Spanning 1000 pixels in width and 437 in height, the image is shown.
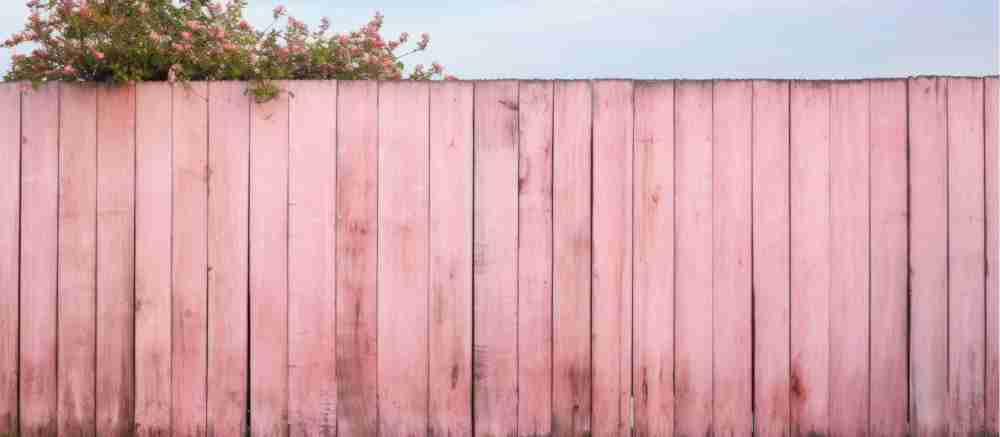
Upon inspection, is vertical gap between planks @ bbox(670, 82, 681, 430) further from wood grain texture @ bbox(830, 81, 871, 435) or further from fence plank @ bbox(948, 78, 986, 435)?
fence plank @ bbox(948, 78, 986, 435)

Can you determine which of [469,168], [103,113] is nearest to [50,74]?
[103,113]

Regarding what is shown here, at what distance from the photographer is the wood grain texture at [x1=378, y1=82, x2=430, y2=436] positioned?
11.5 feet

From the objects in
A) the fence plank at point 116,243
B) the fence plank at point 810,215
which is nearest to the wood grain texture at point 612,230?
the fence plank at point 810,215

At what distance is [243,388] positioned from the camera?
3.58 m

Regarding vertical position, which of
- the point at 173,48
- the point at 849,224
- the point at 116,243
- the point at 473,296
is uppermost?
the point at 173,48

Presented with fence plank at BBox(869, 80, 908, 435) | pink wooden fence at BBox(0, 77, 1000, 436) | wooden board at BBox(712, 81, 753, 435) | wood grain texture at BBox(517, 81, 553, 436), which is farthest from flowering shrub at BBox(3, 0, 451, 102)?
fence plank at BBox(869, 80, 908, 435)

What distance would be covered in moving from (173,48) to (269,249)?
3.48 feet

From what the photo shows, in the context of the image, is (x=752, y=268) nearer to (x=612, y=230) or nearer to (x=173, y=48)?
(x=612, y=230)

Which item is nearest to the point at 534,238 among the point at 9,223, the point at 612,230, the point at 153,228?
the point at 612,230

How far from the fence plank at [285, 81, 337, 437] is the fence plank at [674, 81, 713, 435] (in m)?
1.61

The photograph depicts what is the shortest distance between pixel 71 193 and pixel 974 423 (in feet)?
14.6

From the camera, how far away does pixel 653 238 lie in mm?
3512

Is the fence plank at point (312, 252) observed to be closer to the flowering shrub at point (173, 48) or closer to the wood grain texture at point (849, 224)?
the flowering shrub at point (173, 48)

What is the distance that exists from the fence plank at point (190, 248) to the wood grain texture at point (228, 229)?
0.11 ft
